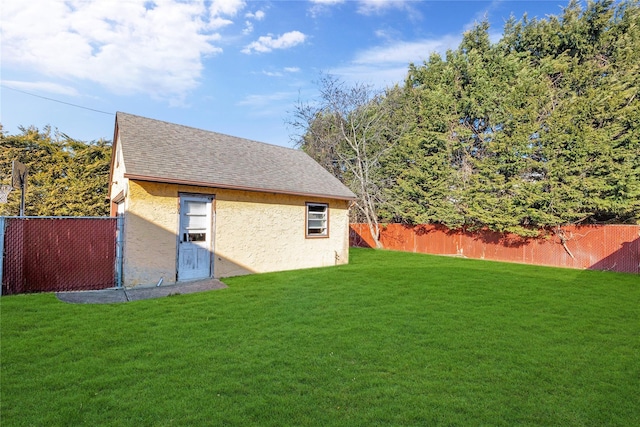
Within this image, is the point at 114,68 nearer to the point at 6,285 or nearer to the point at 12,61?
the point at 12,61

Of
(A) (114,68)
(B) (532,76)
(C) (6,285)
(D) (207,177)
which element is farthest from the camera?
(B) (532,76)

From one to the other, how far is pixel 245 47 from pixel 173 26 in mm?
3244

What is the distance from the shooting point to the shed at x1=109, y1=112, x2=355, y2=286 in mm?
8836

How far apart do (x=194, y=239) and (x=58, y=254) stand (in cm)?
321

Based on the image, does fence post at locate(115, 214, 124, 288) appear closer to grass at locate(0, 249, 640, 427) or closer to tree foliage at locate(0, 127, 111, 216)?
grass at locate(0, 249, 640, 427)

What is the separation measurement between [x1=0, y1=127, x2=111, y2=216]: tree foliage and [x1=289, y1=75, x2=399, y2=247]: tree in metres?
15.6

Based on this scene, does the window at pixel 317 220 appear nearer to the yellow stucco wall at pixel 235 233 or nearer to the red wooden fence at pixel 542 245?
the yellow stucco wall at pixel 235 233

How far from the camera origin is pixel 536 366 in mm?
4207

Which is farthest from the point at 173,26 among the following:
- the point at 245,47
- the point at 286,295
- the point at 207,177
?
the point at 286,295

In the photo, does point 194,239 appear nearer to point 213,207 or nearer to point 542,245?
point 213,207

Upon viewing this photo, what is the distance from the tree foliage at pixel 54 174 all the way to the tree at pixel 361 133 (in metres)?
15.6

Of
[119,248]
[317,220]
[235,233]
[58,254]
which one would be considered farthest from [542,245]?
[58,254]

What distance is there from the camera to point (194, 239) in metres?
9.77

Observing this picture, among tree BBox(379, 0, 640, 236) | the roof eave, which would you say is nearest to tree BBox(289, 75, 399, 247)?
tree BBox(379, 0, 640, 236)
